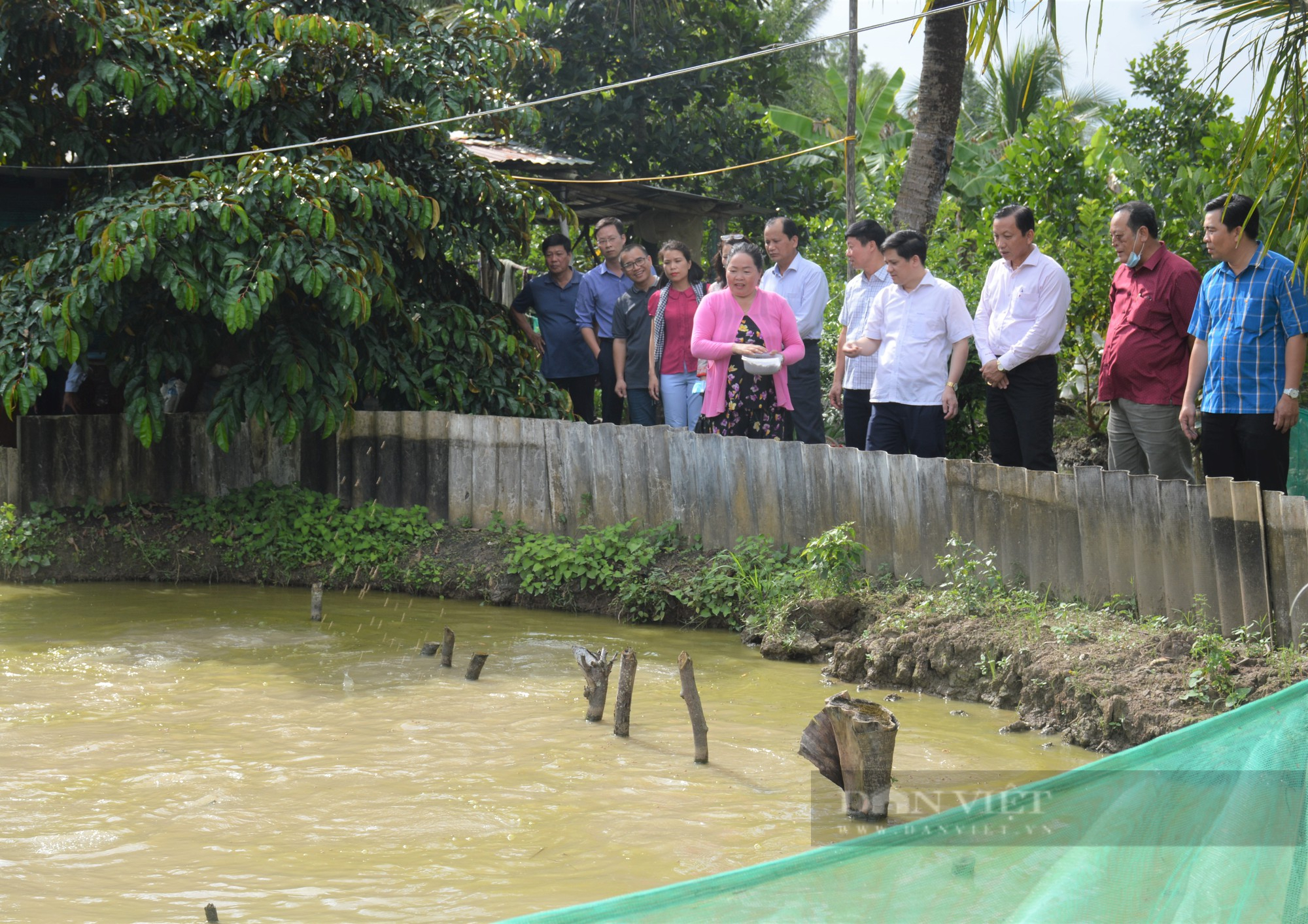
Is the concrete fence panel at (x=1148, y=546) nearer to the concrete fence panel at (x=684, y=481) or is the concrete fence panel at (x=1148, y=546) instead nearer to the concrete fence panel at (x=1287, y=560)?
the concrete fence panel at (x=1287, y=560)

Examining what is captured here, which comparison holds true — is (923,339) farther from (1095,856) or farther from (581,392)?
(1095,856)

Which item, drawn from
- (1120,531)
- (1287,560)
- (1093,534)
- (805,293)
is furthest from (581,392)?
(1287,560)

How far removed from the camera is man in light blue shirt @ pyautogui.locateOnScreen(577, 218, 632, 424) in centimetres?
987

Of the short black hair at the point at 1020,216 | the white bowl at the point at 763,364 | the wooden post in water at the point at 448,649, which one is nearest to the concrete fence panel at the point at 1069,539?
the short black hair at the point at 1020,216

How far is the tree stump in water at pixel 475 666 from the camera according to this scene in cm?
645

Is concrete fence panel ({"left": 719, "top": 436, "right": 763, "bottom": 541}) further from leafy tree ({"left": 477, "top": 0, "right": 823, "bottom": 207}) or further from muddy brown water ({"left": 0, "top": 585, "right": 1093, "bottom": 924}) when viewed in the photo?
leafy tree ({"left": 477, "top": 0, "right": 823, "bottom": 207})

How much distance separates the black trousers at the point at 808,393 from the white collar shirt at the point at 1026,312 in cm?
149

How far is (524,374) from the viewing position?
10141 millimetres

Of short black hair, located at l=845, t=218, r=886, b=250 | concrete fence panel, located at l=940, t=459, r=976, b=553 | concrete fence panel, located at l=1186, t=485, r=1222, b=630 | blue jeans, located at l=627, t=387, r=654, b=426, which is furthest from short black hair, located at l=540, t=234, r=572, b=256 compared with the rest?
concrete fence panel, located at l=1186, t=485, r=1222, b=630

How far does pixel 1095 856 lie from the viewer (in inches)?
88.6

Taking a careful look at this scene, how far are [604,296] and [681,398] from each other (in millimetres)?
1280

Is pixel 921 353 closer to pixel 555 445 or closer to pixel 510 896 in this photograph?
pixel 555 445

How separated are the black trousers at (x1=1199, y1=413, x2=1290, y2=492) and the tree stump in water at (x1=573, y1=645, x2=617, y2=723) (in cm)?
300

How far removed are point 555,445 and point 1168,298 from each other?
13.5 feet
